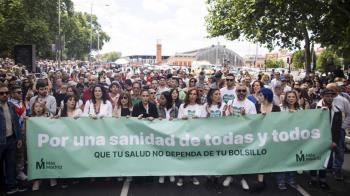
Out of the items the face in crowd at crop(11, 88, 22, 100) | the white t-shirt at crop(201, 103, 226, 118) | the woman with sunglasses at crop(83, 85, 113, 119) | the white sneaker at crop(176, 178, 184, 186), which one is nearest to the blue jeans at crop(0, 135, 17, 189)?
the face in crowd at crop(11, 88, 22, 100)

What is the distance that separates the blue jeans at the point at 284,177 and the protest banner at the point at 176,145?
22 cm

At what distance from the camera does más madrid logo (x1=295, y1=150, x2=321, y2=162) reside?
22.8 ft

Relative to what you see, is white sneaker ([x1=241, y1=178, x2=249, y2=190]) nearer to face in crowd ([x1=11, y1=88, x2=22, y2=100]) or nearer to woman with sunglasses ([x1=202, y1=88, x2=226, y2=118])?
woman with sunglasses ([x1=202, y1=88, x2=226, y2=118])

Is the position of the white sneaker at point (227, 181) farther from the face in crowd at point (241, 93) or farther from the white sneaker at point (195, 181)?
the face in crowd at point (241, 93)

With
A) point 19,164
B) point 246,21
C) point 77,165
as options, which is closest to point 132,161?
point 77,165

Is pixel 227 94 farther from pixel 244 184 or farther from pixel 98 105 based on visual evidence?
pixel 98 105

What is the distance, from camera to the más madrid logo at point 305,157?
6938 mm

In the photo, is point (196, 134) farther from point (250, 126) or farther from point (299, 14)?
point (299, 14)

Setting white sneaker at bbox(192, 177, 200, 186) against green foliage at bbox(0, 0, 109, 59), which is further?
green foliage at bbox(0, 0, 109, 59)

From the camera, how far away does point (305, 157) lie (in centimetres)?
695

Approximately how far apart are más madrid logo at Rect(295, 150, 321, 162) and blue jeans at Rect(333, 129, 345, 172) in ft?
2.14

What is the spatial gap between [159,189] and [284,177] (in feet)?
7.03

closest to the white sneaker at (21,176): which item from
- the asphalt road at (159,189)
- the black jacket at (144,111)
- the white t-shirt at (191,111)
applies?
the asphalt road at (159,189)

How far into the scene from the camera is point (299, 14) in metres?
25.1
